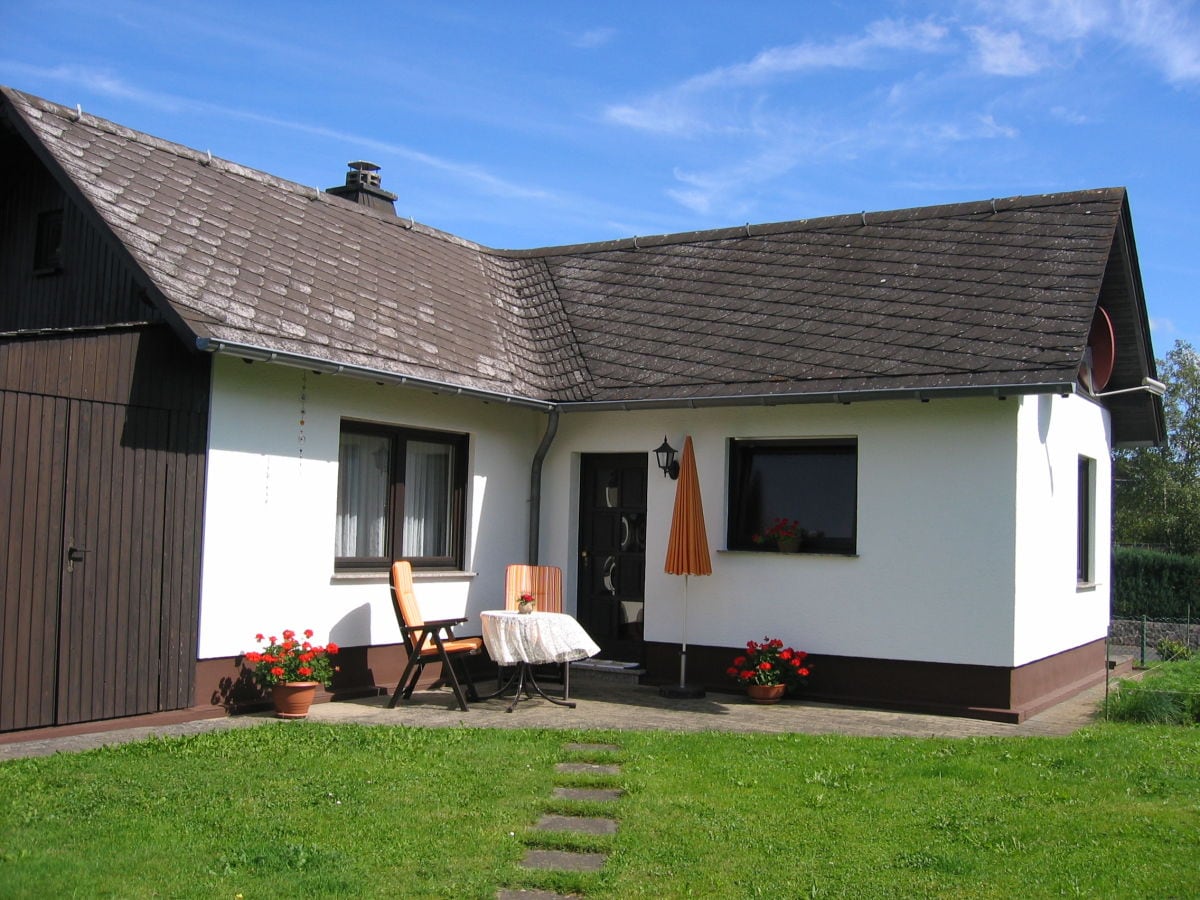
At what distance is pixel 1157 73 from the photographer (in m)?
11.0

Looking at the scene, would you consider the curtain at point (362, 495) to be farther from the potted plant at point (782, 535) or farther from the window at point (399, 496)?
the potted plant at point (782, 535)

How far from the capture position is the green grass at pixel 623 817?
203 inches

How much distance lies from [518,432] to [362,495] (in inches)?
89.3

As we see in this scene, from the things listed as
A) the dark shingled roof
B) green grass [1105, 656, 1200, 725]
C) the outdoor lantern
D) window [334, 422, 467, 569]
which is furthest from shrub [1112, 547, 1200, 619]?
window [334, 422, 467, 569]

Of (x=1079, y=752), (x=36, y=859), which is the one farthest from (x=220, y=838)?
(x=1079, y=752)

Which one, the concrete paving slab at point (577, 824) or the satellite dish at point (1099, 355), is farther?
the satellite dish at point (1099, 355)

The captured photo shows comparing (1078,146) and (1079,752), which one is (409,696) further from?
(1078,146)

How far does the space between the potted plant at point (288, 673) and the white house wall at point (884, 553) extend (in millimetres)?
3729

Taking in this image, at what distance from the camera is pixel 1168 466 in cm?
3619

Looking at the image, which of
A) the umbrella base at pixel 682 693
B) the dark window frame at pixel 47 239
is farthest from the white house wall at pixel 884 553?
the dark window frame at pixel 47 239

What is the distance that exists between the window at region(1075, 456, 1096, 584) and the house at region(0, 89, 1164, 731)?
0.05m

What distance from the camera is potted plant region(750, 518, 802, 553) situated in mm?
11219

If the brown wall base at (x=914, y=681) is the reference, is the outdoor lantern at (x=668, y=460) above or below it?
above

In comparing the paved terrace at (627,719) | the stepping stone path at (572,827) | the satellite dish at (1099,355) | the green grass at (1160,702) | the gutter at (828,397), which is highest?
the satellite dish at (1099,355)
